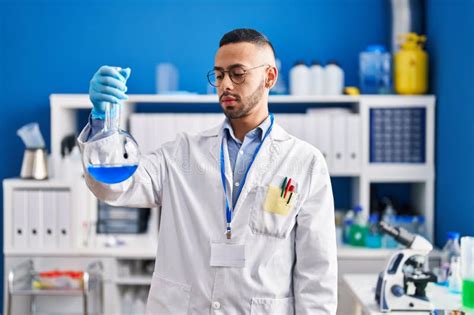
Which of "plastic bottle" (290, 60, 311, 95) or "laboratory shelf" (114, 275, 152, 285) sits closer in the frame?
"laboratory shelf" (114, 275, 152, 285)

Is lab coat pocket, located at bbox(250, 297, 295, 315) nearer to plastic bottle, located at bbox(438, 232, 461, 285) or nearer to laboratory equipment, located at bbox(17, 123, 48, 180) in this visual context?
plastic bottle, located at bbox(438, 232, 461, 285)

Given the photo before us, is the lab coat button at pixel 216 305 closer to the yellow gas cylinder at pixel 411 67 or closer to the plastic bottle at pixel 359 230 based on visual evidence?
the plastic bottle at pixel 359 230

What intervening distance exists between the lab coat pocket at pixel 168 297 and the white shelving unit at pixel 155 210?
140 cm

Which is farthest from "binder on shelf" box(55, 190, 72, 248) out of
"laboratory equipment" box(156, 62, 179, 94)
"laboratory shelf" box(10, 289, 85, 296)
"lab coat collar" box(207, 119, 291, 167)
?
"lab coat collar" box(207, 119, 291, 167)

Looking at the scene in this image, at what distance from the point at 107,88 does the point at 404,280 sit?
56.8 inches

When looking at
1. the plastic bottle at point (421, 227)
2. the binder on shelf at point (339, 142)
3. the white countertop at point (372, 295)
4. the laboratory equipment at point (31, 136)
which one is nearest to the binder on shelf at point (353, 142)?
the binder on shelf at point (339, 142)

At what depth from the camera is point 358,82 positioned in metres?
3.79

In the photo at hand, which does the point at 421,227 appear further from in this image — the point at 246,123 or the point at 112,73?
the point at 112,73

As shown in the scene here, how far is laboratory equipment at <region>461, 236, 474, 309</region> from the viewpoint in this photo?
223cm

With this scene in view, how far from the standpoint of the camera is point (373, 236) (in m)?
3.41

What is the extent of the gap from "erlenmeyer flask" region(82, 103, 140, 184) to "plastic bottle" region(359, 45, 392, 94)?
228cm

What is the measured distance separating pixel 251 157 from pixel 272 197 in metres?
0.15

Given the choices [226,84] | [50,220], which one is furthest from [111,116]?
[50,220]

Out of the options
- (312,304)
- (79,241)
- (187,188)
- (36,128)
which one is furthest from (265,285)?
(36,128)
